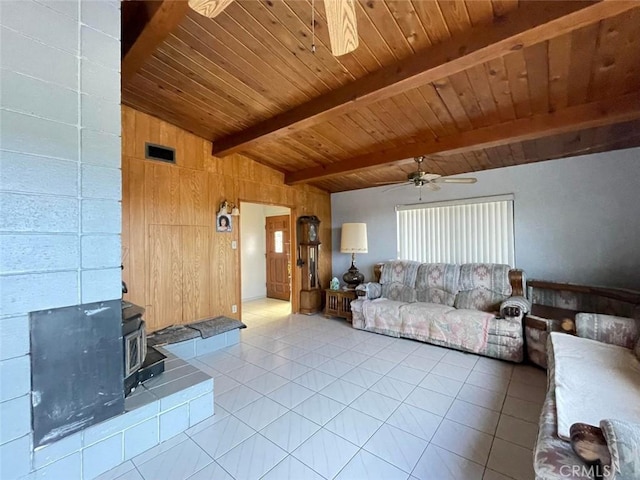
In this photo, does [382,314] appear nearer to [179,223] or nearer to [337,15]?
[179,223]

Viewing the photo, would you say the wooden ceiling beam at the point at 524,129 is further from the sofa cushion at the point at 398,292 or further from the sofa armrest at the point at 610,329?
the sofa cushion at the point at 398,292

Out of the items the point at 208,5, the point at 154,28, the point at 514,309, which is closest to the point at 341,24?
the point at 208,5

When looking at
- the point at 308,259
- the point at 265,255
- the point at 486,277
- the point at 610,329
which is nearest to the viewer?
the point at 610,329

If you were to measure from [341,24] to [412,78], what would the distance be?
103 centimetres

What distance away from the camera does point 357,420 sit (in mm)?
2053

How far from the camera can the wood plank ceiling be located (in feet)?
5.72

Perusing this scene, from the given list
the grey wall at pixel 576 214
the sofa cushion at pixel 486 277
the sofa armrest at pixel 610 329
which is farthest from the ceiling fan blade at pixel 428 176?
the sofa armrest at pixel 610 329

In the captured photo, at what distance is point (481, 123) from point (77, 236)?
11.7 feet

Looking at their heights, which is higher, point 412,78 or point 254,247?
point 412,78

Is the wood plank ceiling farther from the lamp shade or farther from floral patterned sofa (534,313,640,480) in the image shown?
floral patterned sofa (534,313,640,480)

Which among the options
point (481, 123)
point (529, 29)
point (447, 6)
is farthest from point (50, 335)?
point (481, 123)

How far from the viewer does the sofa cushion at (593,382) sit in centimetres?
141

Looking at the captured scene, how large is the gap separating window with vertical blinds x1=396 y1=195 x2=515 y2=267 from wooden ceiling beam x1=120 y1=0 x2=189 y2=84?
13.1 ft

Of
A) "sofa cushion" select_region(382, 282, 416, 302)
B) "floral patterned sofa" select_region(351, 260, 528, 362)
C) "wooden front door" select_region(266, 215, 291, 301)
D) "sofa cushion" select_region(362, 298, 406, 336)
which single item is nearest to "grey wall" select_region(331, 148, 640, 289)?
"floral patterned sofa" select_region(351, 260, 528, 362)
